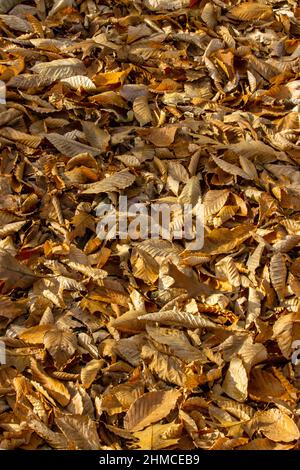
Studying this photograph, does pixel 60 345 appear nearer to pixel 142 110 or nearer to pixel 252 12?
pixel 142 110

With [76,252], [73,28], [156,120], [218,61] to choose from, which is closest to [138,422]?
[76,252]

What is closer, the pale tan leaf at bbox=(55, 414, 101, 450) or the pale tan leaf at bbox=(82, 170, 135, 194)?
the pale tan leaf at bbox=(55, 414, 101, 450)

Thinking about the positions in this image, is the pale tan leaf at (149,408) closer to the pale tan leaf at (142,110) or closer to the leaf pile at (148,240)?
the leaf pile at (148,240)

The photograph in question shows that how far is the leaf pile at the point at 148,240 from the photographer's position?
1793 mm

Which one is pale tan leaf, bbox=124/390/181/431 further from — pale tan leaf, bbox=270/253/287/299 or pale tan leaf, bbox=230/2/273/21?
pale tan leaf, bbox=230/2/273/21

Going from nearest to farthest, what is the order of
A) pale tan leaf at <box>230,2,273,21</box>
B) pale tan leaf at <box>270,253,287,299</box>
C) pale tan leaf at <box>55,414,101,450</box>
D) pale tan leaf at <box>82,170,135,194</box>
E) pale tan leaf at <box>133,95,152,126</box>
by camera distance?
1. pale tan leaf at <box>55,414,101,450</box>
2. pale tan leaf at <box>270,253,287,299</box>
3. pale tan leaf at <box>82,170,135,194</box>
4. pale tan leaf at <box>133,95,152,126</box>
5. pale tan leaf at <box>230,2,273,21</box>

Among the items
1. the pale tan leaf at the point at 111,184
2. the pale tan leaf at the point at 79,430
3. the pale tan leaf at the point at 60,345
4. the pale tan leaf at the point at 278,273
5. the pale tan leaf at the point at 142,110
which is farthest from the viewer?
the pale tan leaf at the point at 142,110

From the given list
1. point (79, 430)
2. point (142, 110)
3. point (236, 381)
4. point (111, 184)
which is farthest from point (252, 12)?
point (79, 430)

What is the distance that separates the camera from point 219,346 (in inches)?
74.5

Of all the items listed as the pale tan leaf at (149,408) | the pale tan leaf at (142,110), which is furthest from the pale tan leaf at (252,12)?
the pale tan leaf at (149,408)

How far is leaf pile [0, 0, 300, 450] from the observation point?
→ 1.79 metres

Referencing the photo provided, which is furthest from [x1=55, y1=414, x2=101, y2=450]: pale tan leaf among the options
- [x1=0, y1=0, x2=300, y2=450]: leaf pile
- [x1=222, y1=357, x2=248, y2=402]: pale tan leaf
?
[x1=222, y1=357, x2=248, y2=402]: pale tan leaf

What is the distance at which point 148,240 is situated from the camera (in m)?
2.12
